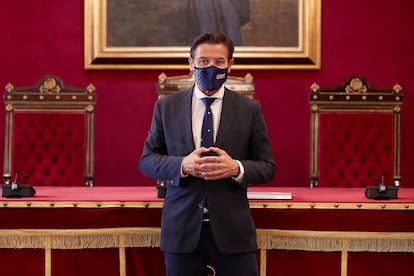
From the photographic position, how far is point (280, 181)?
5.55 metres

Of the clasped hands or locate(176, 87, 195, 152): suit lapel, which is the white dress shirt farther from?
the clasped hands

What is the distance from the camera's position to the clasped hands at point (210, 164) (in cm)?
263

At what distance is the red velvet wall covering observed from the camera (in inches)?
217

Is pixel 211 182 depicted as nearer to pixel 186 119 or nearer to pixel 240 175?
pixel 240 175

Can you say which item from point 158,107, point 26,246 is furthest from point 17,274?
point 158,107

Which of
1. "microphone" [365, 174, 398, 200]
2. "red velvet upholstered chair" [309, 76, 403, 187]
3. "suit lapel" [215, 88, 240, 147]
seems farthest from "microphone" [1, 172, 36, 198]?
"red velvet upholstered chair" [309, 76, 403, 187]

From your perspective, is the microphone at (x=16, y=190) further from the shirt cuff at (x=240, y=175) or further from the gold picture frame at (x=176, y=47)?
the gold picture frame at (x=176, y=47)

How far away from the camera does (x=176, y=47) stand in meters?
5.49

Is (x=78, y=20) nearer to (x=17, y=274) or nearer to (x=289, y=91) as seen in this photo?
(x=289, y=91)

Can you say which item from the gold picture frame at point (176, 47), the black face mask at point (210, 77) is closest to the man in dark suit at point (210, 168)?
the black face mask at point (210, 77)

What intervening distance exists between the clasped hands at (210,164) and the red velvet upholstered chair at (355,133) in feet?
7.58

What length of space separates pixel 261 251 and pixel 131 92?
256cm

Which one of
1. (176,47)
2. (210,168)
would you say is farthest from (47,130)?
(210,168)

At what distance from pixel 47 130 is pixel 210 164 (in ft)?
8.74
